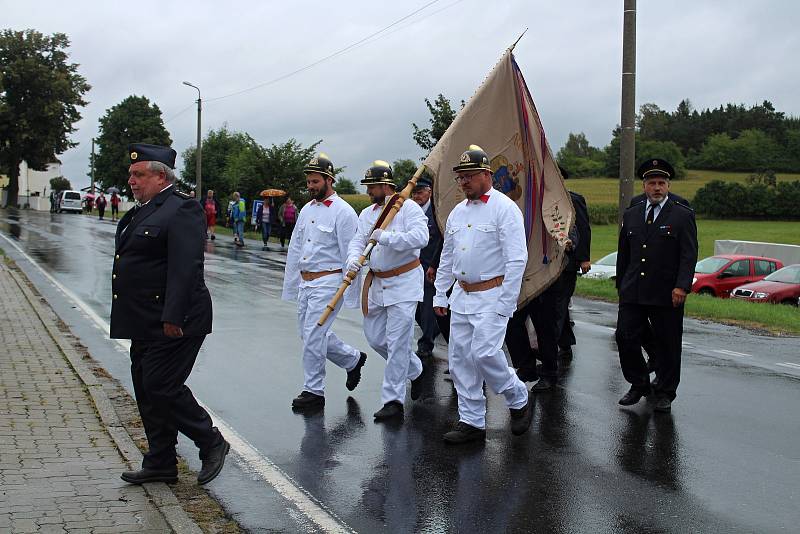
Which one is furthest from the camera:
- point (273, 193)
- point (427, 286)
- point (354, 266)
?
point (273, 193)

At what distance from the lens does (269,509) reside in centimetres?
541

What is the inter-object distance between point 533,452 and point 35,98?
73974 mm

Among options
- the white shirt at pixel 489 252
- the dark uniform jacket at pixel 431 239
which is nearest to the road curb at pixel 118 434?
the white shirt at pixel 489 252

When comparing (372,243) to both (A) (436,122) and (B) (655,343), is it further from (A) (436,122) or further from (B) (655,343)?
(A) (436,122)

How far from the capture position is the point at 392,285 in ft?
25.7

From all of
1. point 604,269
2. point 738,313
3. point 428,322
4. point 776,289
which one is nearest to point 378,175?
point 428,322

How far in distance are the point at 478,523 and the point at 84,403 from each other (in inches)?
159

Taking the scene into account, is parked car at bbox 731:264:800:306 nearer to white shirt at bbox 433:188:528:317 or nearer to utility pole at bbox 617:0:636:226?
utility pole at bbox 617:0:636:226

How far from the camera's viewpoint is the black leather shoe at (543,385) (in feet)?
29.2

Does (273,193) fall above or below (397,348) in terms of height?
above

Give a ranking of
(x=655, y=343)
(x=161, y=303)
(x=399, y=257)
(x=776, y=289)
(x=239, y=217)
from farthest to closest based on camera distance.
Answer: (x=239, y=217)
(x=776, y=289)
(x=655, y=343)
(x=399, y=257)
(x=161, y=303)

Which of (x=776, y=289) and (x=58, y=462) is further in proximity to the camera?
(x=776, y=289)

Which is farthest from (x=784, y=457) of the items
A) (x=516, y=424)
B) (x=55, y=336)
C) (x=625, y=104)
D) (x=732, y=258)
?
(x=732, y=258)

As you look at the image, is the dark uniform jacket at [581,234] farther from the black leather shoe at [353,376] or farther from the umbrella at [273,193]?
the umbrella at [273,193]
